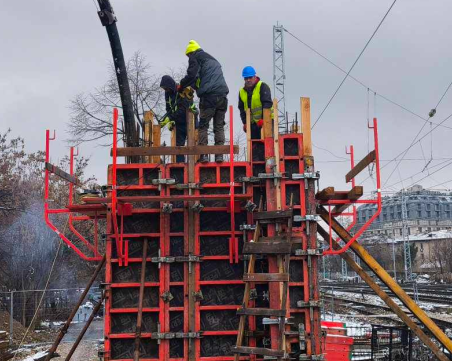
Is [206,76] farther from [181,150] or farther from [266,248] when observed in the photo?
[266,248]

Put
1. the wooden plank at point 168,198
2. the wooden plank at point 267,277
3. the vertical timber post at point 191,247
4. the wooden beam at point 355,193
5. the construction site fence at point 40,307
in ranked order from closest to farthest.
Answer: the wooden plank at point 267,277 → the wooden plank at point 168,198 → the vertical timber post at point 191,247 → the wooden beam at point 355,193 → the construction site fence at point 40,307

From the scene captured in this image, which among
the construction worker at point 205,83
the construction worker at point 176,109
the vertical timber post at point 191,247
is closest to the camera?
the vertical timber post at point 191,247

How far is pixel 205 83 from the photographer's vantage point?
9.47 meters

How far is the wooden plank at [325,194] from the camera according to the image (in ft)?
28.0

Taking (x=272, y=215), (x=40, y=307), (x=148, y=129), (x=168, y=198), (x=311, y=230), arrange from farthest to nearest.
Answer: (x=40, y=307) → (x=148, y=129) → (x=311, y=230) → (x=272, y=215) → (x=168, y=198)

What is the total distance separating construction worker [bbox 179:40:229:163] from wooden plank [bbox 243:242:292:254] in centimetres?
216

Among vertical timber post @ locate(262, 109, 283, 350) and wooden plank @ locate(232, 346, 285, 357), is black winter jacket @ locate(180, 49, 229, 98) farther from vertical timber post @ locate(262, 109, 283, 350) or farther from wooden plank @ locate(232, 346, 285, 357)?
wooden plank @ locate(232, 346, 285, 357)

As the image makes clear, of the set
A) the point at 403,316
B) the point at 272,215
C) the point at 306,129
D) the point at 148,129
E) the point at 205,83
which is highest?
the point at 205,83

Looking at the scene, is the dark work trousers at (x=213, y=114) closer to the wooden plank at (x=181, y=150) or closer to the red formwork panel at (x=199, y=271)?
the red formwork panel at (x=199, y=271)

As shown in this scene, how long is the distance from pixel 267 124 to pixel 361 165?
162 centimetres

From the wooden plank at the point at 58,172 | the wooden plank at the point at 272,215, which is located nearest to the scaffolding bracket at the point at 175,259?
the wooden plank at the point at 272,215

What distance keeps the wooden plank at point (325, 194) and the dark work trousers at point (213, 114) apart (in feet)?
6.38

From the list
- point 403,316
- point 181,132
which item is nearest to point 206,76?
point 181,132

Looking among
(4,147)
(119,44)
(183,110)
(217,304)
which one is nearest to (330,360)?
(217,304)
